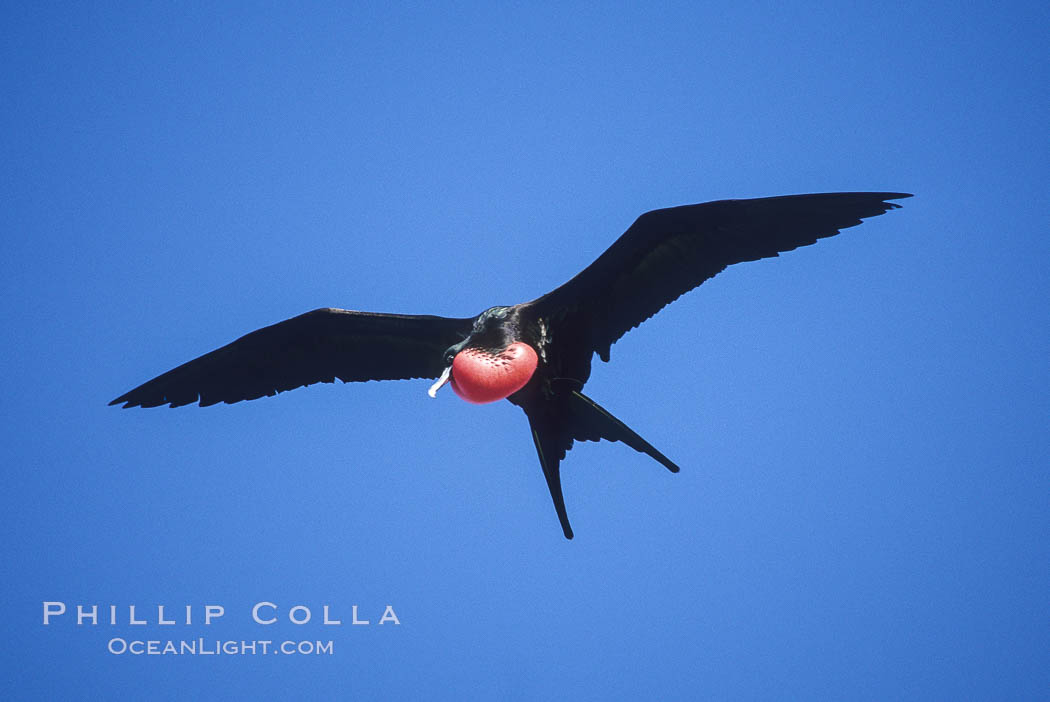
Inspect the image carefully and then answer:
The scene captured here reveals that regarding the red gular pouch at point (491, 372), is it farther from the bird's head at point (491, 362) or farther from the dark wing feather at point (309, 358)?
the dark wing feather at point (309, 358)

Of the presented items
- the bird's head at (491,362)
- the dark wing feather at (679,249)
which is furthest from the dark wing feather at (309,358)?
the dark wing feather at (679,249)

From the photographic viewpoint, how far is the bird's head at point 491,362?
490 centimetres

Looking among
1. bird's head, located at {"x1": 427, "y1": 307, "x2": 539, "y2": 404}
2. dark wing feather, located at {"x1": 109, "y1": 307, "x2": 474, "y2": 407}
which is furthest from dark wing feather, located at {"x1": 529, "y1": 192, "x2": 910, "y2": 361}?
dark wing feather, located at {"x1": 109, "y1": 307, "x2": 474, "y2": 407}

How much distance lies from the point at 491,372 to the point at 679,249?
3.87 ft

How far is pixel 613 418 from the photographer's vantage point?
4832mm

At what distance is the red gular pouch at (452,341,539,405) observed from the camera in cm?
490

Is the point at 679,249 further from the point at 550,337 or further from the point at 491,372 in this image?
the point at 491,372

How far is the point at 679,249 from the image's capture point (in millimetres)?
5242

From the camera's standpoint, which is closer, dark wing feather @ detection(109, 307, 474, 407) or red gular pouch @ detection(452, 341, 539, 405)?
red gular pouch @ detection(452, 341, 539, 405)

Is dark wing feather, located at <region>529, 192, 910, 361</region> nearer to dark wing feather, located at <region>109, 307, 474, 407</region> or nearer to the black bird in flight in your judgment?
the black bird in flight

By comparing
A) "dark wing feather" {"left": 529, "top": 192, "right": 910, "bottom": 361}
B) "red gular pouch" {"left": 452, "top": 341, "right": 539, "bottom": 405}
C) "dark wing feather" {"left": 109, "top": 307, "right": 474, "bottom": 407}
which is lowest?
"red gular pouch" {"left": 452, "top": 341, "right": 539, "bottom": 405}

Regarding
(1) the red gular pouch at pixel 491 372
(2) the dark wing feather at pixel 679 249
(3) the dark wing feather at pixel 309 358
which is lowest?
(1) the red gular pouch at pixel 491 372

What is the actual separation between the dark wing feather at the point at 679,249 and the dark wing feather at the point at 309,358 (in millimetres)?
759

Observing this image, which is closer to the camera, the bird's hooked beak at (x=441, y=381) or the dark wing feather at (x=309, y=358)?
the bird's hooked beak at (x=441, y=381)
